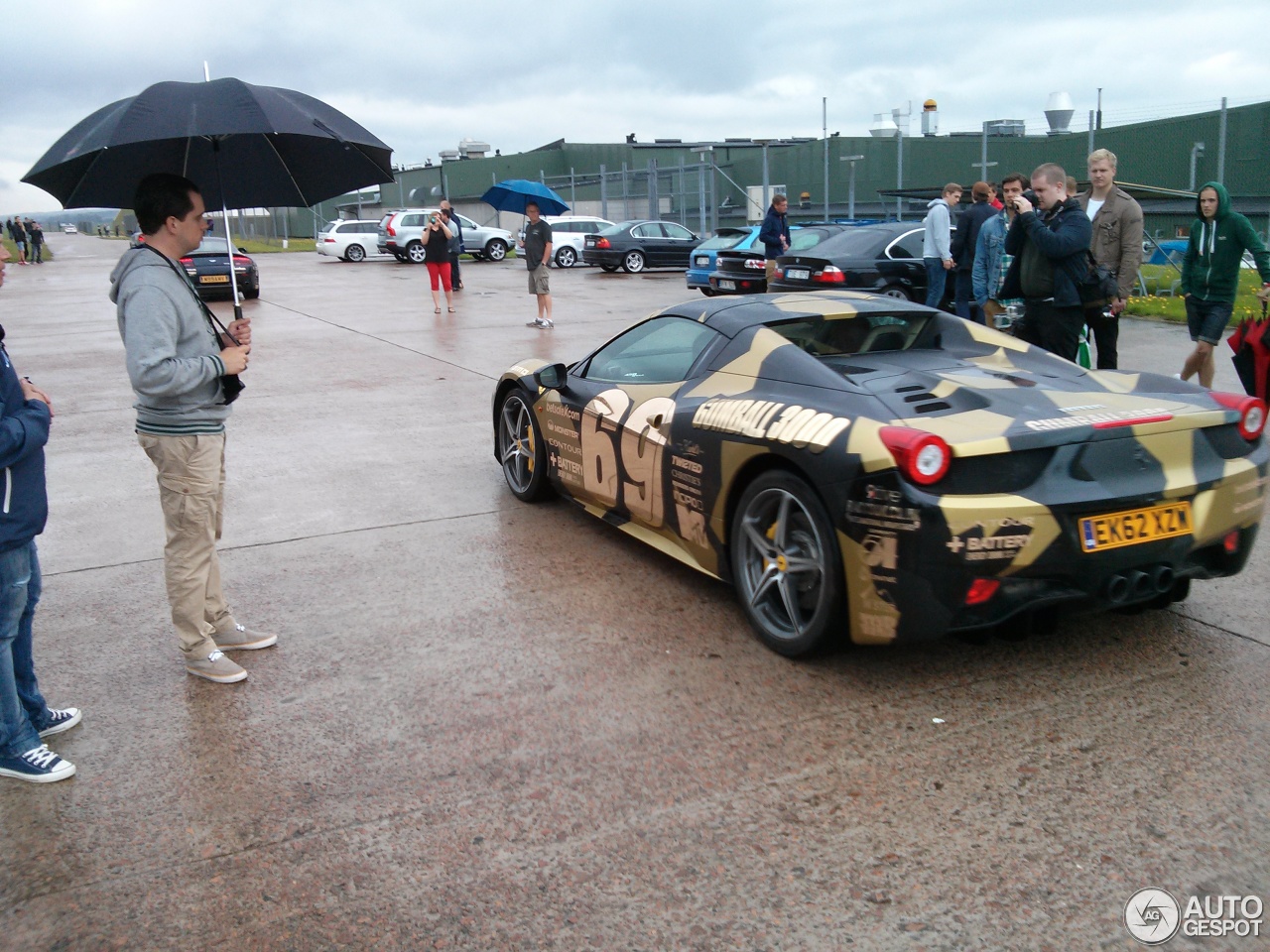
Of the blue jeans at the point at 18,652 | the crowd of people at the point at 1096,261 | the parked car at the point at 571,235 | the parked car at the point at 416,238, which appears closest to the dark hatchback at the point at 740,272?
the crowd of people at the point at 1096,261

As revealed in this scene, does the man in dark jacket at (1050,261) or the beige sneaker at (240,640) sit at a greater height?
the man in dark jacket at (1050,261)

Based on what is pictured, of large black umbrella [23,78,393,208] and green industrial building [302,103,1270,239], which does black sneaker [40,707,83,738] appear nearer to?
large black umbrella [23,78,393,208]

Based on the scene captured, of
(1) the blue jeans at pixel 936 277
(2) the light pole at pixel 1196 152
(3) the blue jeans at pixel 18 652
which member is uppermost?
(2) the light pole at pixel 1196 152

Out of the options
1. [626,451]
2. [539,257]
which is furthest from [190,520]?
[539,257]

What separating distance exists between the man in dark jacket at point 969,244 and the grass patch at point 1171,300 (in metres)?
2.91

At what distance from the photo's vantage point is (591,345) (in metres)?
13.6

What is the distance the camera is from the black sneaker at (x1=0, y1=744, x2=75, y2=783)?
3438mm

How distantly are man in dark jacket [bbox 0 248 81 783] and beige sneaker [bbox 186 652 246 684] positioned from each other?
648 mm

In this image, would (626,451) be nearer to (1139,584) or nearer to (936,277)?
(1139,584)

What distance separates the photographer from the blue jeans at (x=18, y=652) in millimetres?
3338

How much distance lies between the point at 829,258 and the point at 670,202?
2259 cm

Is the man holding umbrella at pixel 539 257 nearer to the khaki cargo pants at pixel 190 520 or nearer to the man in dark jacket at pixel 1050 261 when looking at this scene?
the man in dark jacket at pixel 1050 261

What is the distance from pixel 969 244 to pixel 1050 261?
4361 mm

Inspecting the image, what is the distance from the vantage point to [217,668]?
163 inches
